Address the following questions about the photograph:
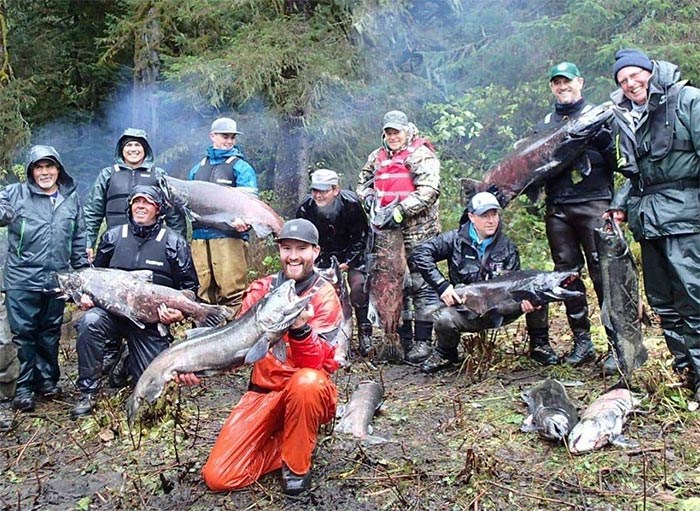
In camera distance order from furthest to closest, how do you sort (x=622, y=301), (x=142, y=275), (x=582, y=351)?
(x=582, y=351), (x=142, y=275), (x=622, y=301)

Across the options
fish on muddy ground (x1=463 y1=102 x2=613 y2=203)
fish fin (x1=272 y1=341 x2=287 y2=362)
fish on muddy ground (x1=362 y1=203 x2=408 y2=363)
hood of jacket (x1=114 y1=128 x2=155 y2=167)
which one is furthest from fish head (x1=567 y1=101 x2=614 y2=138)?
hood of jacket (x1=114 y1=128 x2=155 y2=167)

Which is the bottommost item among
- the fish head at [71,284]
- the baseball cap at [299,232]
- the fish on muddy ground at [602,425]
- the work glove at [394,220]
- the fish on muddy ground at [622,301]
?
the fish on muddy ground at [602,425]

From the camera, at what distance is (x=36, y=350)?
18.3ft

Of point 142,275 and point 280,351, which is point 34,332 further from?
point 280,351

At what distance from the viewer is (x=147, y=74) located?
12.5 meters

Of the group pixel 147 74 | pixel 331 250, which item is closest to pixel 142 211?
pixel 331 250

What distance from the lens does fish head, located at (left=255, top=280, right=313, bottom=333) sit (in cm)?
363

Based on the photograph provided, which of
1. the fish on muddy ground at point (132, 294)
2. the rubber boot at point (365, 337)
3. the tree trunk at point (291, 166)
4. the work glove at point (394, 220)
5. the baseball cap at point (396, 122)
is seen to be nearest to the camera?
the fish on muddy ground at point (132, 294)

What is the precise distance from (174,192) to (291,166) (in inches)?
173

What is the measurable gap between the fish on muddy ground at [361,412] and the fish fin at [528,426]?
3.09 feet

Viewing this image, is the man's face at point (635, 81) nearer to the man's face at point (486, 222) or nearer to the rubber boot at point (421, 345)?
the man's face at point (486, 222)

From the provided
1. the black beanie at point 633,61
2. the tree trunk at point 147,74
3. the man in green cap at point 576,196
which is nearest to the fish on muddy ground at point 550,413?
the man in green cap at point 576,196

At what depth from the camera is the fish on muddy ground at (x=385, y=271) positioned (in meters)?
6.00

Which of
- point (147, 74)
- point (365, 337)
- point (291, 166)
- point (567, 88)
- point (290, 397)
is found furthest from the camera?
point (147, 74)
